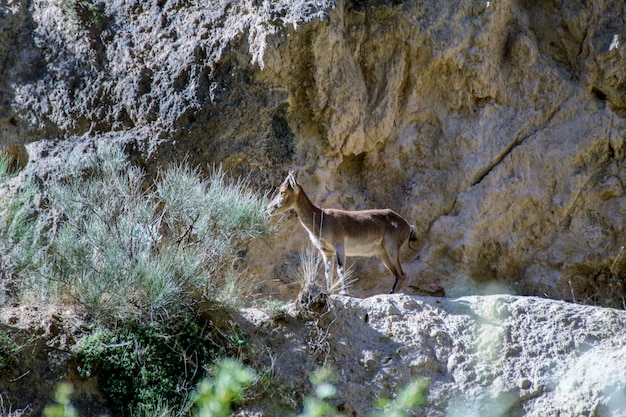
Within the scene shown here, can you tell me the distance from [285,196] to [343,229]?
83 cm

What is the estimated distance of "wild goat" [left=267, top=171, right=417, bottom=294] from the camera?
33.0 ft

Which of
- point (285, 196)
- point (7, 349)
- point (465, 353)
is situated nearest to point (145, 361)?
point (7, 349)

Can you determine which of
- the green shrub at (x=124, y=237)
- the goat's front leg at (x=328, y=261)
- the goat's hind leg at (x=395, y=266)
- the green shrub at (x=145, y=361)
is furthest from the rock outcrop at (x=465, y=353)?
the goat's hind leg at (x=395, y=266)

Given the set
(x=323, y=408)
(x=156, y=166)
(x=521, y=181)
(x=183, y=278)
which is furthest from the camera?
(x=521, y=181)

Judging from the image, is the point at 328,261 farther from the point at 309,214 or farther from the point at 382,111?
the point at 382,111

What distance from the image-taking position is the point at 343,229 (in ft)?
33.5

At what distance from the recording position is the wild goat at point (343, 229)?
10055 mm

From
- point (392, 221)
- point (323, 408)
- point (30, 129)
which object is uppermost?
point (323, 408)

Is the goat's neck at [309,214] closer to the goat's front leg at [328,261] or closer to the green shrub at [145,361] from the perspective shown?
the goat's front leg at [328,261]

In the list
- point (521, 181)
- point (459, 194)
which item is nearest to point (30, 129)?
point (459, 194)

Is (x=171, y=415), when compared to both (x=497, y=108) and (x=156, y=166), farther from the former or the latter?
(x=497, y=108)

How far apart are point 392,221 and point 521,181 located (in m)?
1.84

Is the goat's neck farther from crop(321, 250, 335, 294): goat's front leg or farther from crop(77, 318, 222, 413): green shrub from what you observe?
crop(77, 318, 222, 413): green shrub

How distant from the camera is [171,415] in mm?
7445
